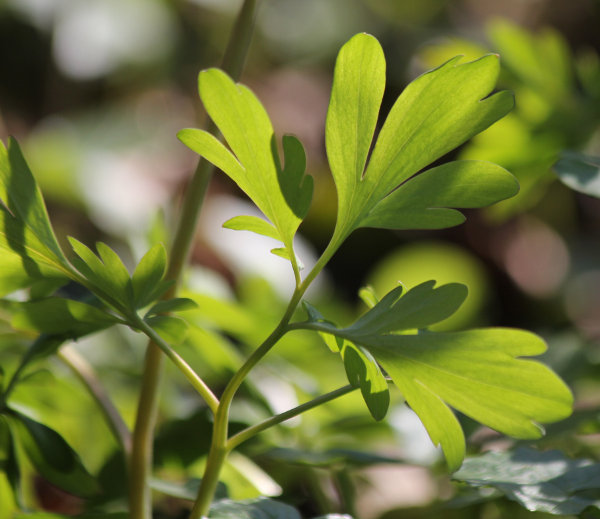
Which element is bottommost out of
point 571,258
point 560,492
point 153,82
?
point 560,492

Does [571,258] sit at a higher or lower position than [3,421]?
higher

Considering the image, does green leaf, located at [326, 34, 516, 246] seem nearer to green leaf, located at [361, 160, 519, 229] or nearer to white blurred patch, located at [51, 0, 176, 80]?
green leaf, located at [361, 160, 519, 229]

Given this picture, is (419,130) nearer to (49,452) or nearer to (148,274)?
(148,274)

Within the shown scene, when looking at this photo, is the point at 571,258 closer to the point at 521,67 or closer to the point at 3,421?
the point at 521,67

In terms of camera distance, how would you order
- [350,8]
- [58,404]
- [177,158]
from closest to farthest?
[58,404] → [177,158] → [350,8]

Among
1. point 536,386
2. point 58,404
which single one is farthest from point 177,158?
point 536,386

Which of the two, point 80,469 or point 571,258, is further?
point 571,258

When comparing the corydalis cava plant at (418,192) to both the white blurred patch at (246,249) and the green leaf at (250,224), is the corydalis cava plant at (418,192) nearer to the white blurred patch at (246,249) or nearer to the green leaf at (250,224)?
the green leaf at (250,224)
